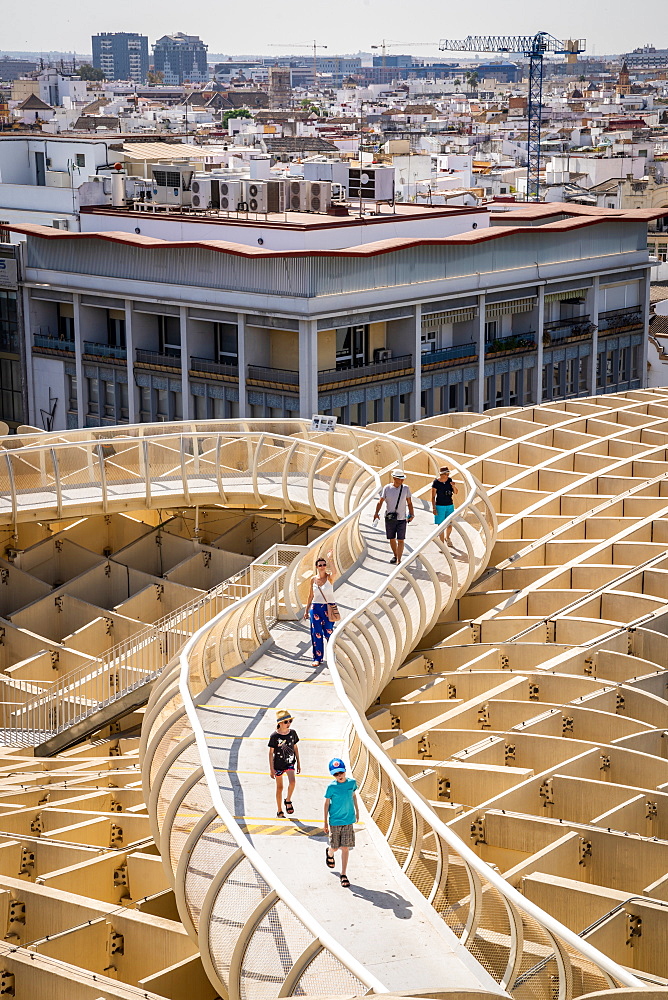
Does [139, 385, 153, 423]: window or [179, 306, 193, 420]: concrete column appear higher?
[179, 306, 193, 420]: concrete column

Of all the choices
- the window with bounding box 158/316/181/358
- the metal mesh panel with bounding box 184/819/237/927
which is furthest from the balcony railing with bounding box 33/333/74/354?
the metal mesh panel with bounding box 184/819/237/927

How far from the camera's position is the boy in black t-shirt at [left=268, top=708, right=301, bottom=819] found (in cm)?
1827

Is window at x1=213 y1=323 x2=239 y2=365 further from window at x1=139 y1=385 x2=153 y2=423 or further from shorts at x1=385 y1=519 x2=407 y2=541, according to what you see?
shorts at x1=385 y1=519 x2=407 y2=541

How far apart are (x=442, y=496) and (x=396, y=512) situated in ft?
10.4

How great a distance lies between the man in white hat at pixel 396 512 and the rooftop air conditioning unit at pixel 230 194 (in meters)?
43.6

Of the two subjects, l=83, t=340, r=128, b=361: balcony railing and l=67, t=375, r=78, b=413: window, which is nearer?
l=83, t=340, r=128, b=361: balcony railing

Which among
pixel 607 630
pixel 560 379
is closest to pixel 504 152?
pixel 560 379

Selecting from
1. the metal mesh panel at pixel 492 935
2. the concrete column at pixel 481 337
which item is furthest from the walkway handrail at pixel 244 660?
the concrete column at pixel 481 337

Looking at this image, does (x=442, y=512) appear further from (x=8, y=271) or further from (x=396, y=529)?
(x=8, y=271)

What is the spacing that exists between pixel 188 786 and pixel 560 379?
56.5 meters

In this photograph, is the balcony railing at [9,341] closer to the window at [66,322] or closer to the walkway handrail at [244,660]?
the window at [66,322]

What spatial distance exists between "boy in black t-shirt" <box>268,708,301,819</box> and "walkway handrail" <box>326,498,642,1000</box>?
Result: 0.82 meters

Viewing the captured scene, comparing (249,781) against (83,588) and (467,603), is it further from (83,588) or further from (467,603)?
(83,588)

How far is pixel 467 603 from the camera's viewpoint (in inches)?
1251
